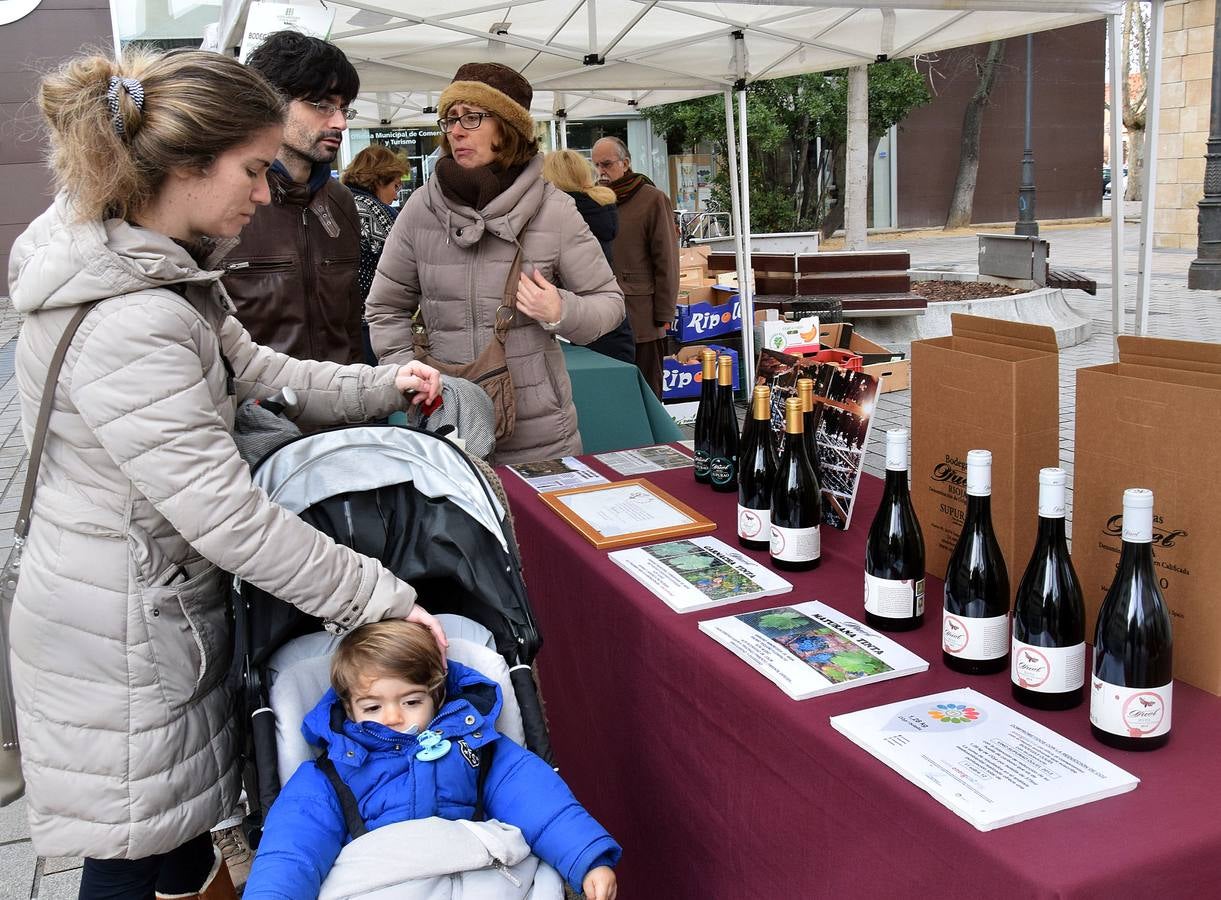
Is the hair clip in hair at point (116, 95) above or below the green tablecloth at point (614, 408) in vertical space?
above

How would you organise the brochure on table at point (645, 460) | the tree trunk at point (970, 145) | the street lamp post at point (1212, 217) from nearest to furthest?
the brochure on table at point (645, 460), the street lamp post at point (1212, 217), the tree trunk at point (970, 145)

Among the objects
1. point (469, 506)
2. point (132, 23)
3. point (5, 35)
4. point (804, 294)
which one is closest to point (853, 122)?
point (804, 294)

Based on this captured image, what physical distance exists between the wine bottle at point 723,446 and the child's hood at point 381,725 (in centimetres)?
89

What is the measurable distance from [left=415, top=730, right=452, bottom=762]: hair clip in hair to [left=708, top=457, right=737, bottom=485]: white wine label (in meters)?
1.03

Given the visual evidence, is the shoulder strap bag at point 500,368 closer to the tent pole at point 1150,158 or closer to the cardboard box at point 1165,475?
the cardboard box at point 1165,475

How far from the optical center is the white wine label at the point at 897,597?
164cm

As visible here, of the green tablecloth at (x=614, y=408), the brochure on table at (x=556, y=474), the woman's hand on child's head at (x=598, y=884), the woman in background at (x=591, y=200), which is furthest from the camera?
the woman in background at (x=591, y=200)

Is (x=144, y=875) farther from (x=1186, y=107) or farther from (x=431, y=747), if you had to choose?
(x=1186, y=107)

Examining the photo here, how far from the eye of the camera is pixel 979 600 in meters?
1.48

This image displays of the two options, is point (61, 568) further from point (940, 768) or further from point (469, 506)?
point (940, 768)

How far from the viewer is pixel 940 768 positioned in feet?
4.15

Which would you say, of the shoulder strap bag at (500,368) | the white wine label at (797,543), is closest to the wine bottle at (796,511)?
the white wine label at (797,543)

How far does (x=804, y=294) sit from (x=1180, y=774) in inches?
315

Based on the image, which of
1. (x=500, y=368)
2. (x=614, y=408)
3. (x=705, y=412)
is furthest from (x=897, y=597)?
(x=614, y=408)
